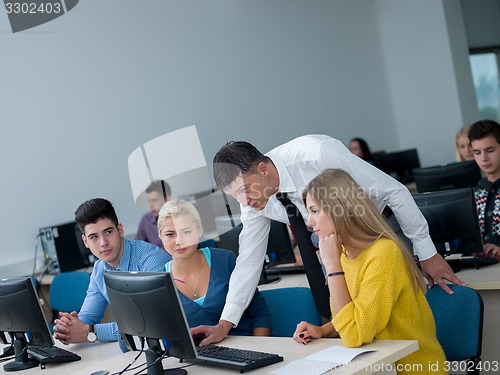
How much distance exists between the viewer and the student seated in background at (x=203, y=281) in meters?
3.03

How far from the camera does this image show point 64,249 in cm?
568

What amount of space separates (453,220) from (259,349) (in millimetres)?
1370

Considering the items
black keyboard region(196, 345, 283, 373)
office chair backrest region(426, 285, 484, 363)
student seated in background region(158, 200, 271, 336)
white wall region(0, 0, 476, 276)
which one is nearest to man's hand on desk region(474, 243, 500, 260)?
office chair backrest region(426, 285, 484, 363)

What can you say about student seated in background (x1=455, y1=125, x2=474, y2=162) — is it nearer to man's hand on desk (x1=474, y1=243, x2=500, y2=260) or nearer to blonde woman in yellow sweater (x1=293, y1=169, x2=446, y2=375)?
man's hand on desk (x1=474, y1=243, x2=500, y2=260)

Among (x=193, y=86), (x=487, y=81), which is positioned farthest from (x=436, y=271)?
(x=487, y=81)

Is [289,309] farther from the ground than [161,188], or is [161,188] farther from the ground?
[161,188]

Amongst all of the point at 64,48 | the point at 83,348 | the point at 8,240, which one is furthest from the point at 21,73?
the point at 83,348

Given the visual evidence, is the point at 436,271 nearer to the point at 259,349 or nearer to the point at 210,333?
the point at 259,349

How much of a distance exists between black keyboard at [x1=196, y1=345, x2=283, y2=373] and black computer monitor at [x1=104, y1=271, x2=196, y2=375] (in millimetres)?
127

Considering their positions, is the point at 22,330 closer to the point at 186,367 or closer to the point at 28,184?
the point at 186,367

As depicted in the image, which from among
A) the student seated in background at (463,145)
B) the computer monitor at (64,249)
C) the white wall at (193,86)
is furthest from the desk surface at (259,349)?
the student seated in background at (463,145)

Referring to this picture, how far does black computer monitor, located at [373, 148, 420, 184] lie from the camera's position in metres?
8.28

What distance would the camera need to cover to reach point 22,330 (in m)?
3.05

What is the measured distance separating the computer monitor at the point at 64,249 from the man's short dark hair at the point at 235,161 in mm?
3054
